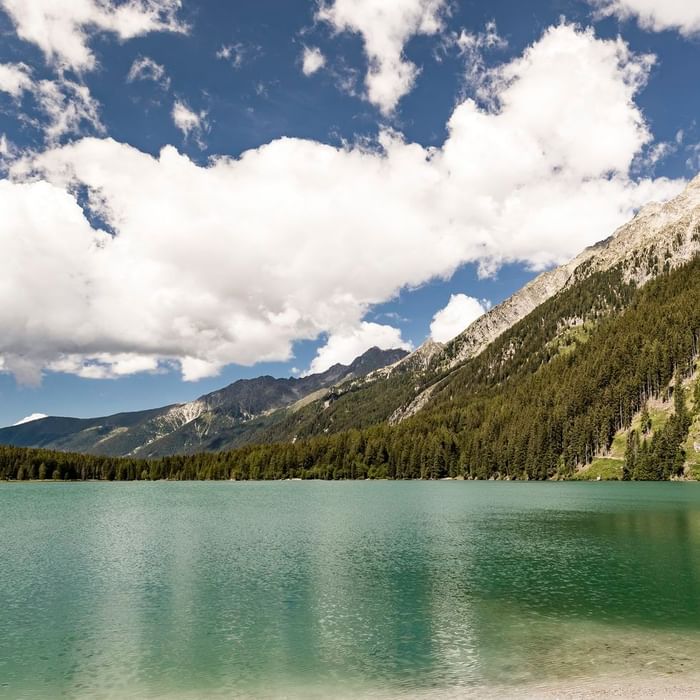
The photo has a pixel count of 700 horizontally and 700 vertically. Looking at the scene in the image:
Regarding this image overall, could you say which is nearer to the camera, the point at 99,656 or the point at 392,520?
the point at 99,656

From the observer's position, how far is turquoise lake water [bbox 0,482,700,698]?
93.0ft

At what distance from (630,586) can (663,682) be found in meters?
21.3

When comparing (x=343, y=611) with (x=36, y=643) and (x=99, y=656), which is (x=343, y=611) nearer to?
(x=99, y=656)

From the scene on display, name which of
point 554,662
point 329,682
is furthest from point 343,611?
point 554,662

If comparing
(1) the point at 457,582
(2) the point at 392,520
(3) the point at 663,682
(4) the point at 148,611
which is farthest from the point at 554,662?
(2) the point at 392,520

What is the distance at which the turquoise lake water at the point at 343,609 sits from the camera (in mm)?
28344

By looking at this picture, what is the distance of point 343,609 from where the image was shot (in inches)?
1582

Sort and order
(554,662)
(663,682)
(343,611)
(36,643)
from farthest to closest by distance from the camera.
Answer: (343,611) → (36,643) → (554,662) → (663,682)

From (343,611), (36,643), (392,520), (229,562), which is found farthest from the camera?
(392,520)

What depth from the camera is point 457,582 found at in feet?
157

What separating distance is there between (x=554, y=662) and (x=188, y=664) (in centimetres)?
1987

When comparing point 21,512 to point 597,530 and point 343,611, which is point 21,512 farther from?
point 597,530

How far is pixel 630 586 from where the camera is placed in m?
45.9

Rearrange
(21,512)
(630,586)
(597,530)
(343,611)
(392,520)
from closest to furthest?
(343,611) < (630,586) < (597,530) < (392,520) < (21,512)
